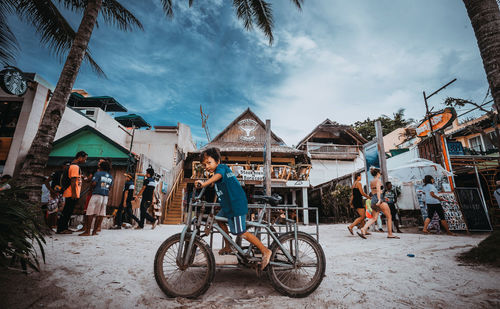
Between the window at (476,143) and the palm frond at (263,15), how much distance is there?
51.4 ft

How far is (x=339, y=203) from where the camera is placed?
13.2 m

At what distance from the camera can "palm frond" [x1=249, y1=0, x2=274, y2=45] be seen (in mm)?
7407

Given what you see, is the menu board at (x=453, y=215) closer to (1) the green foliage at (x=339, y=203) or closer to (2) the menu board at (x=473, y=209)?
(2) the menu board at (x=473, y=209)

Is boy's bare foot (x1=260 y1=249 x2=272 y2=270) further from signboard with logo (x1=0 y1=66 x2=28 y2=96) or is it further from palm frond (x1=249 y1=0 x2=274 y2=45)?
signboard with logo (x1=0 y1=66 x2=28 y2=96)

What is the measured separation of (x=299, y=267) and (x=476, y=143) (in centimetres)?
1865

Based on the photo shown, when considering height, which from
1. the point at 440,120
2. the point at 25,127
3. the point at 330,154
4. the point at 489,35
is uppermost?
the point at 330,154

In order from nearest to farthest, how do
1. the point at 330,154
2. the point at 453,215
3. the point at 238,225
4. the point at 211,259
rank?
the point at 211,259, the point at 238,225, the point at 453,215, the point at 330,154

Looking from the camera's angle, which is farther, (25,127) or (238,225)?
(25,127)

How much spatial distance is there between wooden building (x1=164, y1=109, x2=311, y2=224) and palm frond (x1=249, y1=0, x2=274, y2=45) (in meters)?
7.15

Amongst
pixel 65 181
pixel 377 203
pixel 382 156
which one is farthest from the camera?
pixel 382 156

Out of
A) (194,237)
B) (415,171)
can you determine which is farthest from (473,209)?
(194,237)

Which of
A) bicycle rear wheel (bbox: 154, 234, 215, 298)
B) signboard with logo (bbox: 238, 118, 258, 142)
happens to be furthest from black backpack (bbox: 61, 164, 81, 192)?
signboard with logo (bbox: 238, 118, 258, 142)

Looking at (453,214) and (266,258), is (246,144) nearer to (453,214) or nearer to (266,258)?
(453,214)

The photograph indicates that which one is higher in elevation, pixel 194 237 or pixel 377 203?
pixel 377 203
